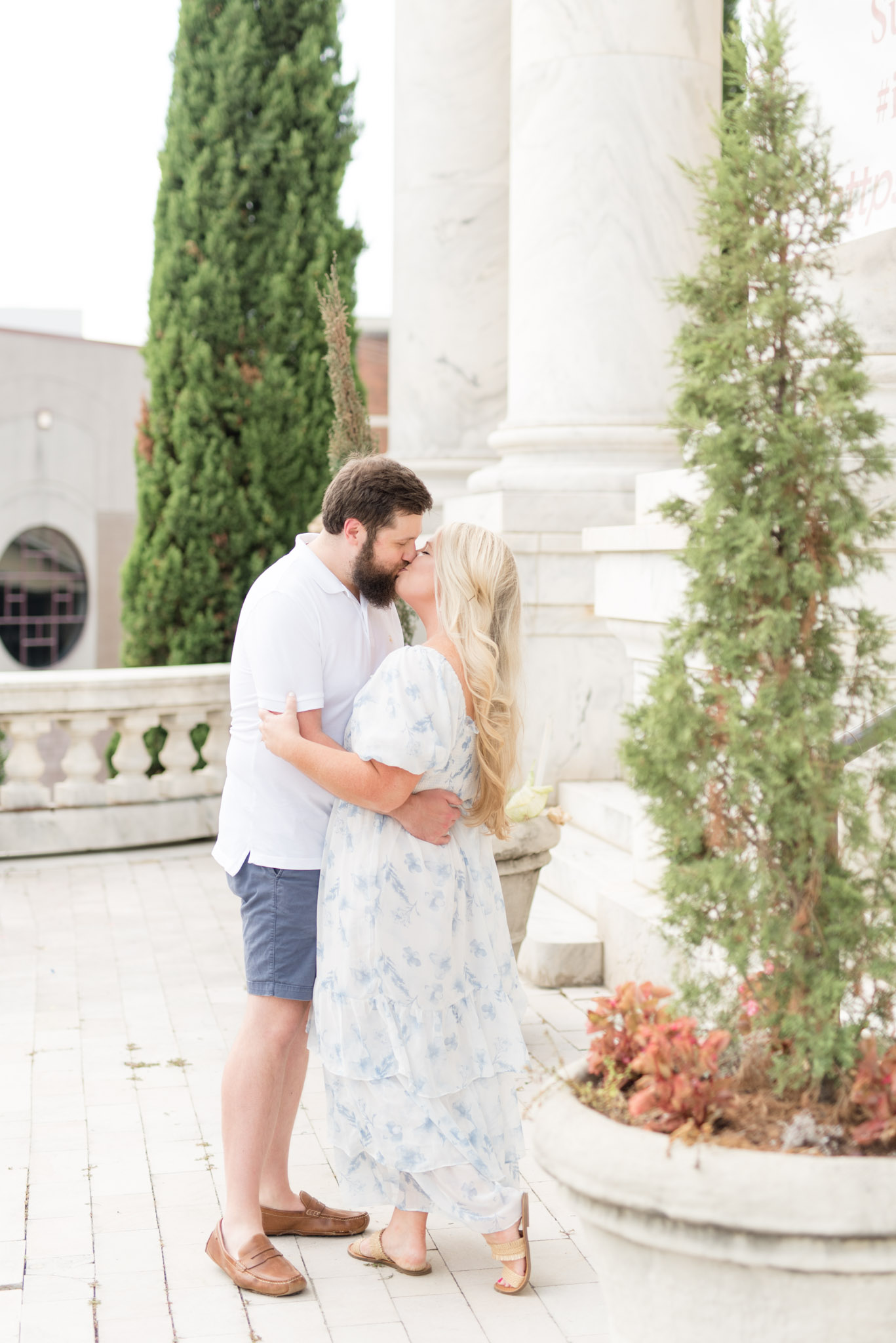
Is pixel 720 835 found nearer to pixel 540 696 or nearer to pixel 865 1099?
pixel 865 1099

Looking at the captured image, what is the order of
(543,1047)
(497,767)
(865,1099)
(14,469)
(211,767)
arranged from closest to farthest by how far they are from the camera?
(865,1099), (497,767), (543,1047), (211,767), (14,469)

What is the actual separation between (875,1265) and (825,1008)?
1.19 ft

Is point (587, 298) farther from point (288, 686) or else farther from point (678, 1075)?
point (678, 1075)

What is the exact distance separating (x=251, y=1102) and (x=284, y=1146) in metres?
0.36

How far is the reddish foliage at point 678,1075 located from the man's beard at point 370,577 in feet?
4.37

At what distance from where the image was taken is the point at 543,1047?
4.79 m

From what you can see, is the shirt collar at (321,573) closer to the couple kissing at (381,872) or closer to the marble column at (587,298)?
the couple kissing at (381,872)

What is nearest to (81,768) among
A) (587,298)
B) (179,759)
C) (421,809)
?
(179,759)

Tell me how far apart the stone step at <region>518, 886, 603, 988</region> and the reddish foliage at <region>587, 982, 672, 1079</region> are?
3.00m

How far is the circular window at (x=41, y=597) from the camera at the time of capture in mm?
25047

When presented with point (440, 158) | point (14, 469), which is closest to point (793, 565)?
point (440, 158)

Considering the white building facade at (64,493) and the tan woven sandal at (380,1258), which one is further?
the white building facade at (64,493)

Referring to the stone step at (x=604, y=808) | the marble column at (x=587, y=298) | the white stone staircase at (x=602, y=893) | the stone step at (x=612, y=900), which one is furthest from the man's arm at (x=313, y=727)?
the marble column at (x=587, y=298)

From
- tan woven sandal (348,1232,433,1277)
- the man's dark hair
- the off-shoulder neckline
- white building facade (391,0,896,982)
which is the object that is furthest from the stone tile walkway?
white building facade (391,0,896,982)
